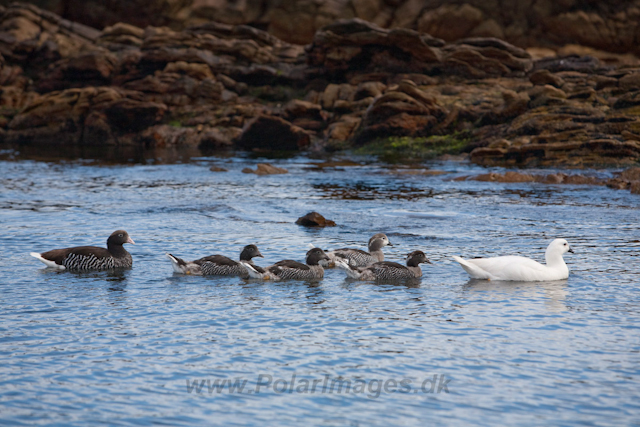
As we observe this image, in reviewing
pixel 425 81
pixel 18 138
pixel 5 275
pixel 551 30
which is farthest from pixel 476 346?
pixel 551 30

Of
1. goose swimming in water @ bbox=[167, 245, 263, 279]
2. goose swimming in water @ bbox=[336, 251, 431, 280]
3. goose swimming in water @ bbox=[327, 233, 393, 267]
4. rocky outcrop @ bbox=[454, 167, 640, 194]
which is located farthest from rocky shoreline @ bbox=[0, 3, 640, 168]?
goose swimming in water @ bbox=[167, 245, 263, 279]

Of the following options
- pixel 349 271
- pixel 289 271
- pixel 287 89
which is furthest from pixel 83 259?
pixel 287 89

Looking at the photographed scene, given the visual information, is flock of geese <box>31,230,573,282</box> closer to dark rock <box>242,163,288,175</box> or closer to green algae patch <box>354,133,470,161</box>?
dark rock <box>242,163,288,175</box>

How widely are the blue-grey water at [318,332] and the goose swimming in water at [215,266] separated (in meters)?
0.27

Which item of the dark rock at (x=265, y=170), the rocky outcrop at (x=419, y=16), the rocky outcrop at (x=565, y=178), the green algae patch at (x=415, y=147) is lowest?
the dark rock at (x=265, y=170)

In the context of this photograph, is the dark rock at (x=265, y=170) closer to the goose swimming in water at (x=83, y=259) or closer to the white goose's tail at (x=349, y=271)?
the goose swimming in water at (x=83, y=259)

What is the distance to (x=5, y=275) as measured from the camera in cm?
1470

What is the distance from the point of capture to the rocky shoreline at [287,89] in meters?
50.9

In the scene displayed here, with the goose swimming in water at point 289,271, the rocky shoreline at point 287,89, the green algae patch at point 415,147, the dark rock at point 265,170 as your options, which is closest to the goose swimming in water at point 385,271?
the goose swimming in water at point 289,271

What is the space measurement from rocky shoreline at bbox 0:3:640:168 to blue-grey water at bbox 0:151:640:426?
85.1 ft

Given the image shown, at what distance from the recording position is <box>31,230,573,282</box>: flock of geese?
48.2 feet

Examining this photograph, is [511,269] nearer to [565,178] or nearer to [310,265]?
[310,265]

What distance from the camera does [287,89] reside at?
70625mm

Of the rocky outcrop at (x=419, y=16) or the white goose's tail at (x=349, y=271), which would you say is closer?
the white goose's tail at (x=349, y=271)
